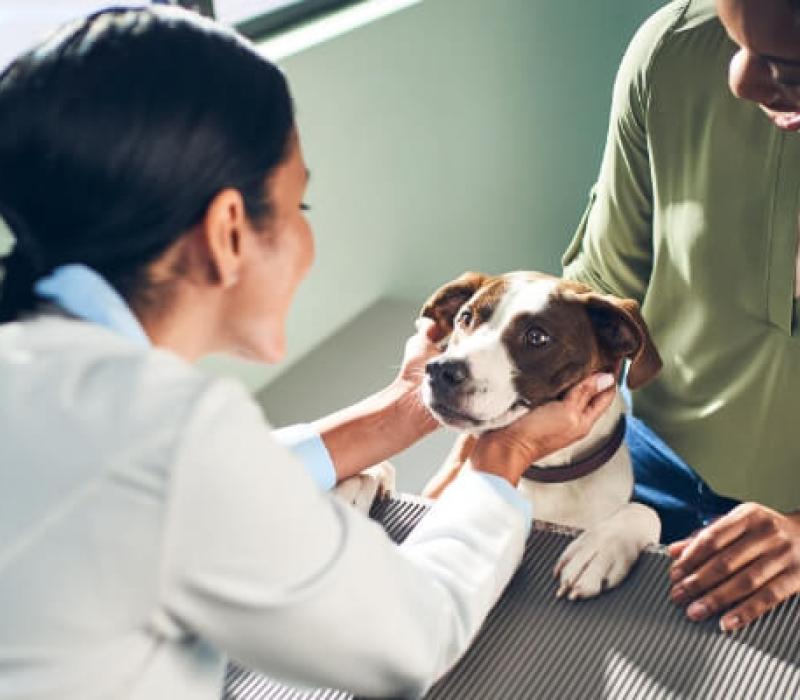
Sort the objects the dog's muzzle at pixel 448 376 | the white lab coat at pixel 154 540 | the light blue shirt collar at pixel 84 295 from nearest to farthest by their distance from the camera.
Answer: the white lab coat at pixel 154 540 → the light blue shirt collar at pixel 84 295 → the dog's muzzle at pixel 448 376

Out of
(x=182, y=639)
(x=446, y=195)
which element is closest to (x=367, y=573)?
(x=182, y=639)

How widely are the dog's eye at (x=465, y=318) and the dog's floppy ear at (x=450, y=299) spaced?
1.8 inches

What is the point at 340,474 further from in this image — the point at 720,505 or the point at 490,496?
the point at 720,505

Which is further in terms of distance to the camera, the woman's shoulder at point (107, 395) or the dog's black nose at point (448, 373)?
the dog's black nose at point (448, 373)

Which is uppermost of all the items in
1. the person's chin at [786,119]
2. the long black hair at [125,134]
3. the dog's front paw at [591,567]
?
the long black hair at [125,134]

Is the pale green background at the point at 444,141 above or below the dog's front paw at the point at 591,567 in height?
below

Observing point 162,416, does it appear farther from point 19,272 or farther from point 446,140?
point 446,140

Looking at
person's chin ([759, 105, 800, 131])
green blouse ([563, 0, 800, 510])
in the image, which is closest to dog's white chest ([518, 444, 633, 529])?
green blouse ([563, 0, 800, 510])

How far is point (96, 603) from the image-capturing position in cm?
65

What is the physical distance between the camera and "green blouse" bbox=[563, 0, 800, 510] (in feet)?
4.51

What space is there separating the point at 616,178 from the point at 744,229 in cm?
21

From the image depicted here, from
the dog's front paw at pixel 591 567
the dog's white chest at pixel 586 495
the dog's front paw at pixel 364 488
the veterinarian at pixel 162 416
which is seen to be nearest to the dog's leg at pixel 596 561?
the dog's front paw at pixel 591 567

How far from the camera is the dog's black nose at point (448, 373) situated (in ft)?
4.30

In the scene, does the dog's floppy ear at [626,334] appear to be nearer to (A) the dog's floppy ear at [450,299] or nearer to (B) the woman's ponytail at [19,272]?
(A) the dog's floppy ear at [450,299]
